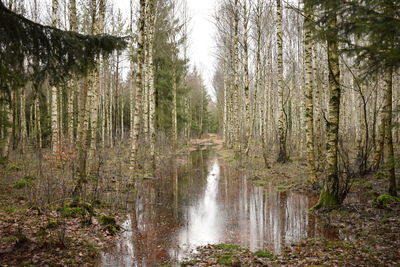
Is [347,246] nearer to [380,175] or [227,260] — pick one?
[227,260]

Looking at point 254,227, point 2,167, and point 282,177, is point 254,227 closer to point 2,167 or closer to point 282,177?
point 282,177

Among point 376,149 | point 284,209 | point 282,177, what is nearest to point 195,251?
point 284,209

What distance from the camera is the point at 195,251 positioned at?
5.44 meters

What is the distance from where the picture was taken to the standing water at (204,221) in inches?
218

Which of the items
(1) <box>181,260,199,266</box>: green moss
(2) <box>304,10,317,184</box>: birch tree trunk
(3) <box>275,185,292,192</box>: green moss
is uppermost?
(2) <box>304,10,317,184</box>: birch tree trunk

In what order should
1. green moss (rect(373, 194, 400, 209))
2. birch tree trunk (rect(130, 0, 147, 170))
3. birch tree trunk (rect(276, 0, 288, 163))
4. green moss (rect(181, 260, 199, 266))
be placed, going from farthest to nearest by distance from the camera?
birch tree trunk (rect(276, 0, 288, 163)) → birch tree trunk (rect(130, 0, 147, 170)) → green moss (rect(373, 194, 400, 209)) → green moss (rect(181, 260, 199, 266))

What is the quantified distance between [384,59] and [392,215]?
442 centimetres

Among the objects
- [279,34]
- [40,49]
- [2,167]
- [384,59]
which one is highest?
[279,34]

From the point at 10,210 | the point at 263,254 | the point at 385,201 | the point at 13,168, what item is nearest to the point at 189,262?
the point at 263,254

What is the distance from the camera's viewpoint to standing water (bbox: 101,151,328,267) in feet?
18.2

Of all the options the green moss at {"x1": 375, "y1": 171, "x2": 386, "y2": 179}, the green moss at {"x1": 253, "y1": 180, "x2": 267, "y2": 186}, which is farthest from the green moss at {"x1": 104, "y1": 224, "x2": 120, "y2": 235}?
the green moss at {"x1": 375, "y1": 171, "x2": 386, "y2": 179}

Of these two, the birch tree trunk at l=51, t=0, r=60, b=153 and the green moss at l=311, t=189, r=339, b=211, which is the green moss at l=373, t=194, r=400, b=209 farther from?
the birch tree trunk at l=51, t=0, r=60, b=153

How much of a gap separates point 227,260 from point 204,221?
8.74ft

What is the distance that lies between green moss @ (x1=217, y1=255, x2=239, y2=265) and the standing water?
82 centimetres
